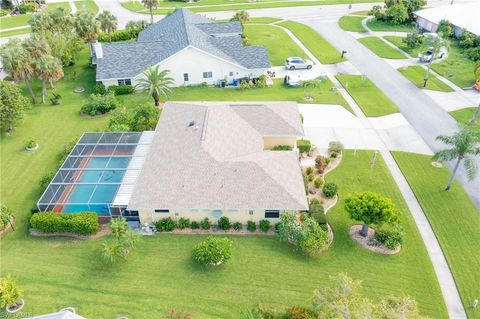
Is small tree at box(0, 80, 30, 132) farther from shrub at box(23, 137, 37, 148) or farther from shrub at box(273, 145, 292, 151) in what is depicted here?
shrub at box(273, 145, 292, 151)

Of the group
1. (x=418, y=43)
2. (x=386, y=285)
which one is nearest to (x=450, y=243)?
(x=386, y=285)

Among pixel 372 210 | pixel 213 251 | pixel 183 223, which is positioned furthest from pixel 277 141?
pixel 213 251

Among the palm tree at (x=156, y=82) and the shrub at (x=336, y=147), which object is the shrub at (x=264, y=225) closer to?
the shrub at (x=336, y=147)

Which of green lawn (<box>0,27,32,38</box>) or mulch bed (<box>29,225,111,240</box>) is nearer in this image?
mulch bed (<box>29,225,111,240</box>)

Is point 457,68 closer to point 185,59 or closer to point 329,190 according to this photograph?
point 329,190

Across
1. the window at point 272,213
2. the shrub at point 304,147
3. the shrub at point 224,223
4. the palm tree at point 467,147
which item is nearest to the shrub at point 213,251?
the shrub at point 224,223

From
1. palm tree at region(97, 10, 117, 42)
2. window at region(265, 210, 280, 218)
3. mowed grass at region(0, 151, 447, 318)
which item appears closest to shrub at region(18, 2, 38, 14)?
palm tree at region(97, 10, 117, 42)

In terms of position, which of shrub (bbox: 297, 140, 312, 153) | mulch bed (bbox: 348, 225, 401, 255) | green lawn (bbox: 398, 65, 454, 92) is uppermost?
green lawn (bbox: 398, 65, 454, 92)
